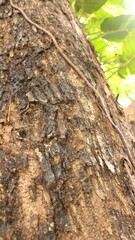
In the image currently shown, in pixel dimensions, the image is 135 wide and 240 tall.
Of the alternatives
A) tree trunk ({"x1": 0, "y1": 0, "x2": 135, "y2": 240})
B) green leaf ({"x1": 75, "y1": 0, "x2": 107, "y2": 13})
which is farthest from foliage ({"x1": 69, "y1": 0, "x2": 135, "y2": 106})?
tree trunk ({"x1": 0, "y1": 0, "x2": 135, "y2": 240})

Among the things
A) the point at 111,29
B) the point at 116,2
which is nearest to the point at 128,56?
the point at 111,29

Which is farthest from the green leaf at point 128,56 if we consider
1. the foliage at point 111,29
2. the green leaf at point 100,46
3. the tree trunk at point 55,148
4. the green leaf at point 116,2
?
the tree trunk at point 55,148

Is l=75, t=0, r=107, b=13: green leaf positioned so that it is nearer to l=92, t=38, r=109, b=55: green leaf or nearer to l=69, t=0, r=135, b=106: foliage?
l=69, t=0, r=135, b=106: foliage

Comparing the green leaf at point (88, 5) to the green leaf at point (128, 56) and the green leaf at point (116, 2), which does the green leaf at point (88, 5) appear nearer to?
the green leaf at point (128, 56)

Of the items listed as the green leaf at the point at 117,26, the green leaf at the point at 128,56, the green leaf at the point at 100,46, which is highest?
the green leaf at the point at 117,26

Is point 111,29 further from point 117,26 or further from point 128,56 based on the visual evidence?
point 128,56
